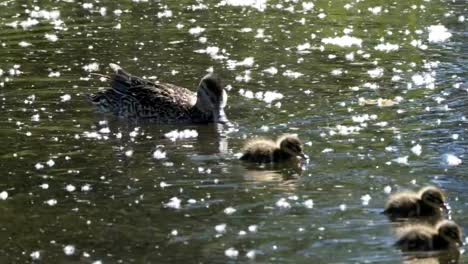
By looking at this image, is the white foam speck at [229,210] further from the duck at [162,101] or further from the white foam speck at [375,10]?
the white foam speck at [375,10]

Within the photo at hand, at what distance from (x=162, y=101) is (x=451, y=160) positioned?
176 inches

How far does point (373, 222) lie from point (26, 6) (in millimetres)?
17143

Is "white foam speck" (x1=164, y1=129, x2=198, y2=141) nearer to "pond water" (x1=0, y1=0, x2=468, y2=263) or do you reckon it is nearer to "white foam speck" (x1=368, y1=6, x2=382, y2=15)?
"pond water" (x1=0, y1=0, x2=468, y2=263)

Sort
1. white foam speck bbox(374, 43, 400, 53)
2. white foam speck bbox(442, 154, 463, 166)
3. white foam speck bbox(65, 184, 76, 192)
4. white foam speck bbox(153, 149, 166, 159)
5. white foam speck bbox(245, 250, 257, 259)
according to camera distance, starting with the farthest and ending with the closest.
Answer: white foam speck bbox(374, 43, 400, 53), white foam speck bbox(153, 149, 166, 159), white foam speck bbox(442, 154, 463, 166), white foam speck bbox(65, 184, 76, 192), white foam speck bbox(245, 250, 257, 259)

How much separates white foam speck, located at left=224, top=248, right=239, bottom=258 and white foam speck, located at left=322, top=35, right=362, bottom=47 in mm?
11230

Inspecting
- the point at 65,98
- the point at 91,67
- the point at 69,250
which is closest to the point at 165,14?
the point at 91,67

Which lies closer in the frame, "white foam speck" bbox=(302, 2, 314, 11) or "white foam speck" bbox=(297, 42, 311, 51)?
"white foam speck" bbox=(297, 42, 311, 51)

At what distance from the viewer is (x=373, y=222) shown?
10.6 meters

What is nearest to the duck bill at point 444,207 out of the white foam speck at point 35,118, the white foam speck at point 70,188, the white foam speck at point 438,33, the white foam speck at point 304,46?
the white foam speck at point 70,188

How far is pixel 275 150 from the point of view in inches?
516

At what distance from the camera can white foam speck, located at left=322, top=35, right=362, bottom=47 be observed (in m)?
20.8

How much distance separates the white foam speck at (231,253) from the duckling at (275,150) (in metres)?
3.17

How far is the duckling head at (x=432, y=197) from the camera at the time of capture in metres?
10.7

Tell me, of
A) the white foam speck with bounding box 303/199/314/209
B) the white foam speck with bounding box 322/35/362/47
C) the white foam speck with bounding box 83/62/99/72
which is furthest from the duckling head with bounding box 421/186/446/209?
the white foam speck with bounding box 322/35/362/47
